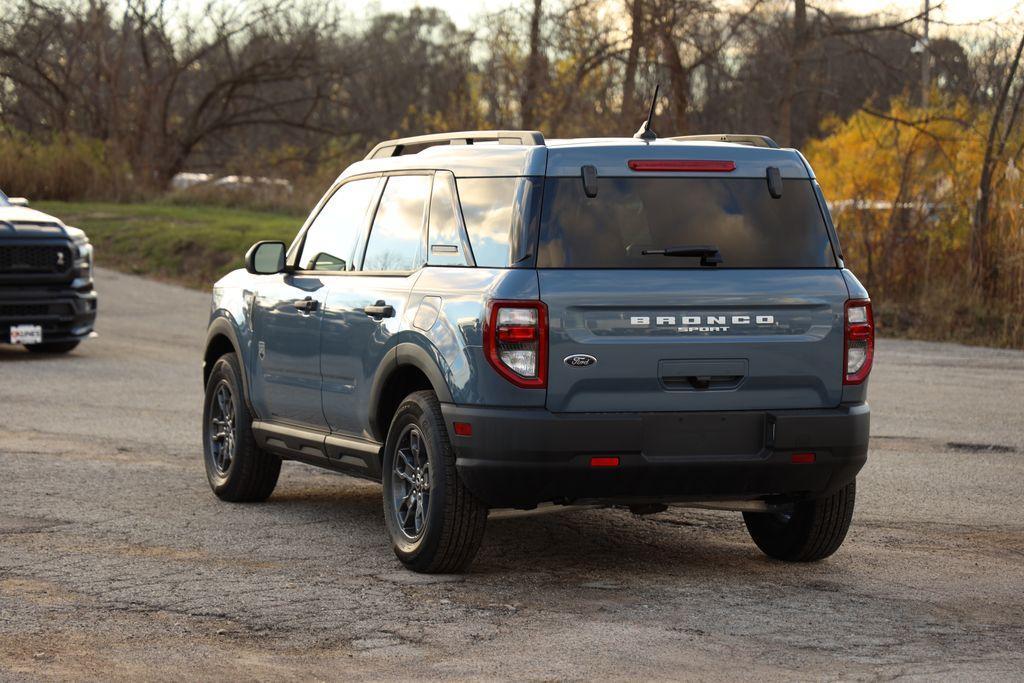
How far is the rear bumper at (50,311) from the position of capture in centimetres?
1722

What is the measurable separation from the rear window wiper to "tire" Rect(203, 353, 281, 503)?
3.12m

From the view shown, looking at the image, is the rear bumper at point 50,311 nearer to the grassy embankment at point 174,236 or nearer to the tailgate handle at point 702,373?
the grassy embankment at point 174,236

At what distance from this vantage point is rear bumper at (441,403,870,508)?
6715 millimetres

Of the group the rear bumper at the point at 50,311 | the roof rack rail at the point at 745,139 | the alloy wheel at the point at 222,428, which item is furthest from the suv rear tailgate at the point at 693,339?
the rear bumper at the point at 50,311

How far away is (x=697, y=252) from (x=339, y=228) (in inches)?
92.0

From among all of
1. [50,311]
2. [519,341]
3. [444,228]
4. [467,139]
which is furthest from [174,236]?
[519,341]

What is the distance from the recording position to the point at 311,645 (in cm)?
600

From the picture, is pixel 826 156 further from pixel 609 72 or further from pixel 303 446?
pixel 303 446

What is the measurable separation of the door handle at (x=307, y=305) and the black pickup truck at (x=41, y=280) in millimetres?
9416

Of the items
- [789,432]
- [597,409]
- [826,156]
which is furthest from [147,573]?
[826,156]

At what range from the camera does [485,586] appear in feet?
23.2

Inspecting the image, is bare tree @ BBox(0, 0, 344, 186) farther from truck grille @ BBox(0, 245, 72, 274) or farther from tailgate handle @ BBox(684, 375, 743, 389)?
tailgate handle @ BBox(684, 375, 743, 389)

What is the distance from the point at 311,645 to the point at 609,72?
2587 centimetres

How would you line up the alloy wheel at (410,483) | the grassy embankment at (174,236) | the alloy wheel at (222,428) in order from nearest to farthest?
the alloy wheel at (410,483)
the alloy wheel at (222,428)
the grassy embankment at (174,236)
